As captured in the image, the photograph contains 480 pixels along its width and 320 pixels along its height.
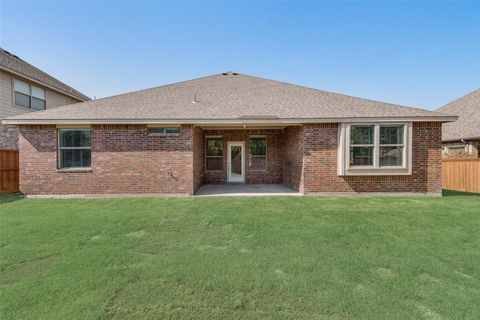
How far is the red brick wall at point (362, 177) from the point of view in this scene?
860 cm

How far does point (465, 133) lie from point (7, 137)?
83.3 ft

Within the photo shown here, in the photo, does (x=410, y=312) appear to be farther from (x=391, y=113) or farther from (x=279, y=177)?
(x=279, y=177)

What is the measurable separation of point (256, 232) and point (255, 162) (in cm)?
738

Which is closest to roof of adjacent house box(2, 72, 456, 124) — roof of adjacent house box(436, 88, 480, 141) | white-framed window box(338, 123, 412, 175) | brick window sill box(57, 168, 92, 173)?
white-framed window box(338, 123, 412, 175)

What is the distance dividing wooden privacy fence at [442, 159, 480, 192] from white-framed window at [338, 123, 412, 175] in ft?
16.6

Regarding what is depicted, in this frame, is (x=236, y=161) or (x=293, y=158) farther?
(x=236, y=161)

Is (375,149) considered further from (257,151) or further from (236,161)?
(236,161)

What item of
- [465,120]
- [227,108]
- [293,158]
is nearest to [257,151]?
[293,158]

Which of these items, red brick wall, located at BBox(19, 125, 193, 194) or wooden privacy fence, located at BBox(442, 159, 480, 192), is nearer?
red brick wall, located at BBox(19, 125, 193, 194)

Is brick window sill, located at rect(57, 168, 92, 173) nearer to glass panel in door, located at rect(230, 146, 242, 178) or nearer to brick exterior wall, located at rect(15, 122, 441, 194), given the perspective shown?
brick exterior wall, located at rect(15, 122, 441, 194)

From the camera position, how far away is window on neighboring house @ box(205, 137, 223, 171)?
12.1 meters

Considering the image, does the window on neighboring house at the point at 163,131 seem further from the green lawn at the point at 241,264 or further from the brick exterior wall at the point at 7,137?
the brick exterior wall at the point at 7,137

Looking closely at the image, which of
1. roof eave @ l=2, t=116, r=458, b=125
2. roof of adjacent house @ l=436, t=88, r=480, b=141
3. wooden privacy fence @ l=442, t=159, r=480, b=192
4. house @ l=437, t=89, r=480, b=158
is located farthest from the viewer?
roof of adjacent house @ l=436, t=88, r=480, b=141

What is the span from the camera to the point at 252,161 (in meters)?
12.1
